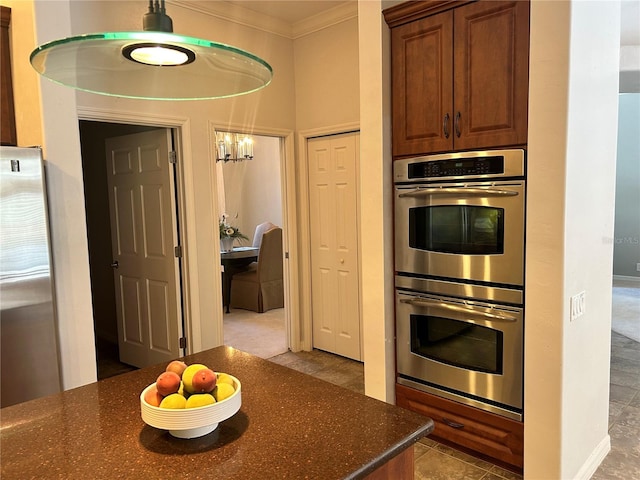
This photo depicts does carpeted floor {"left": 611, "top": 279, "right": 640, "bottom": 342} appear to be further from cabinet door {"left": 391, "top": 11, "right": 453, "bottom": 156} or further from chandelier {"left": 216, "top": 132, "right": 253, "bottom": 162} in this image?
chandelier {"left": 216, "top": 132, "right": 253, "bottom": 162}

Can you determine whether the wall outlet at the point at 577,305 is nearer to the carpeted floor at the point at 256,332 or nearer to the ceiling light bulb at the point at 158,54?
the ceiling light bulb at the point at 158,54

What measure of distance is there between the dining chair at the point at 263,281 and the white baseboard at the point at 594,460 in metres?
4.07

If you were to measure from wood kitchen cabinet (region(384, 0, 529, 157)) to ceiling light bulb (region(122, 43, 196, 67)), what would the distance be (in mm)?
1540

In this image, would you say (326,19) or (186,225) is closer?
(186,225)

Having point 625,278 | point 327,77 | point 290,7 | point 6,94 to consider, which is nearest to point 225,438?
point 6,94

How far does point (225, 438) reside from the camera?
1.24m

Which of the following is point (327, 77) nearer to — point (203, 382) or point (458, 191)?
point (458, 191)

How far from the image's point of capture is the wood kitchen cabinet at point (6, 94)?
8.79 feet

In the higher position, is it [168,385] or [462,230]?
[462,230]

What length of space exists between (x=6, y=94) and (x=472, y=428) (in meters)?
3.22

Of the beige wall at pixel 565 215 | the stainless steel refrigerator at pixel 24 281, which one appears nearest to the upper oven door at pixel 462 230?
the beige wall at pixel 565 215

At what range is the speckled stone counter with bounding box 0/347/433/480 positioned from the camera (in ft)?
3.64

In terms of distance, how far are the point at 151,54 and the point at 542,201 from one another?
5.40ft

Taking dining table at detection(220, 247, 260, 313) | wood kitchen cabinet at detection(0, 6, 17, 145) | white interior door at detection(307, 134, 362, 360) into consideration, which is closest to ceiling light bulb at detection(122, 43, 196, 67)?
wood kitchen cabinet at detection(0, 6, 17, 145)
